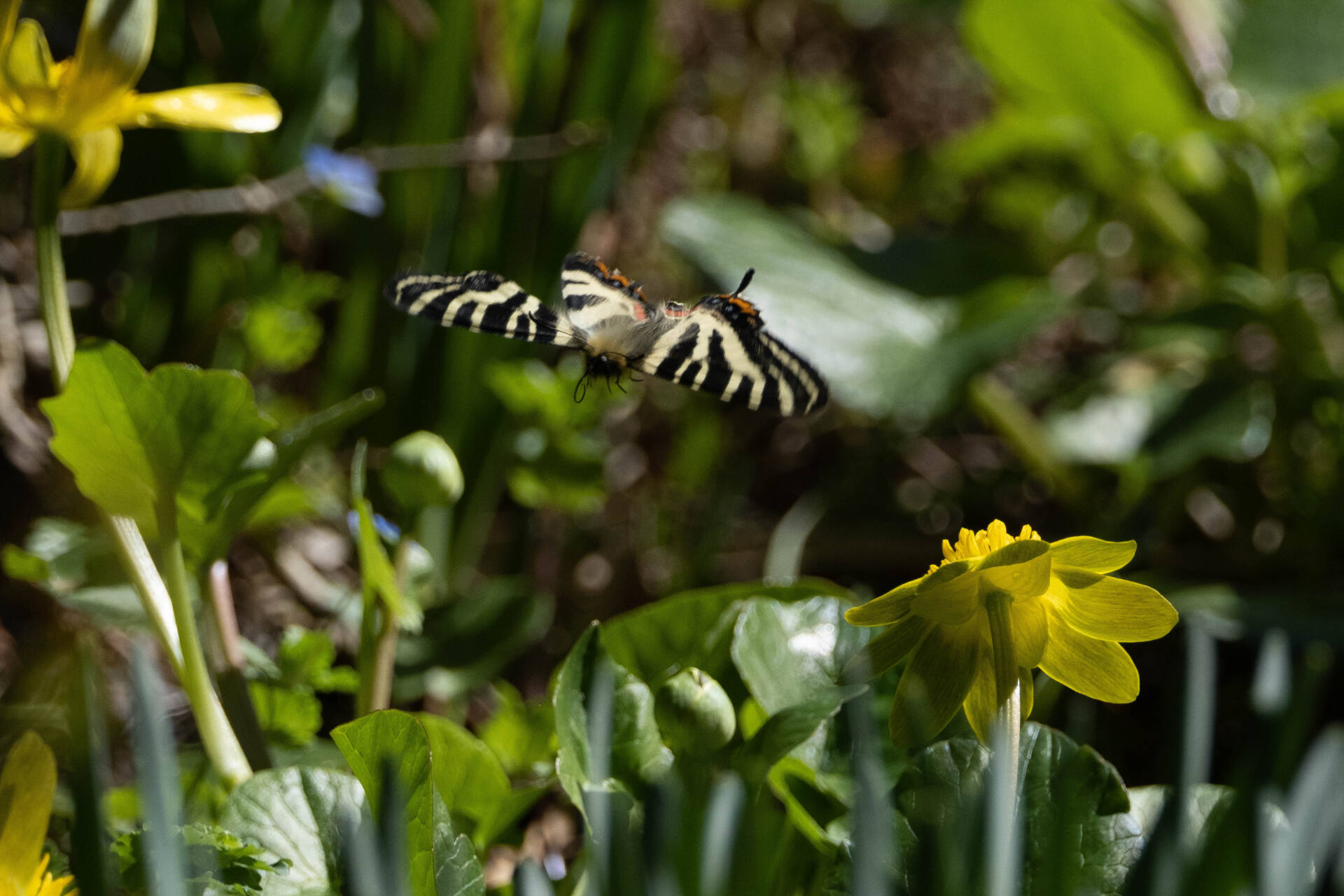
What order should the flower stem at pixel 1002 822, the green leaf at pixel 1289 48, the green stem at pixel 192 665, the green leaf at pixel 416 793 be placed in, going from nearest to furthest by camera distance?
the flower stem at pixel 1002 822
the green leaf at pixel 416 793
the green stem at pixel 192 665
the green leaf at pixel 1289 48

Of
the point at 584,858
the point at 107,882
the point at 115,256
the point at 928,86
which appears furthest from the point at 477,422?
the point at 928,86

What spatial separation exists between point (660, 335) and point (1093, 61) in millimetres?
1031

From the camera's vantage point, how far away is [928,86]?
2582 mm

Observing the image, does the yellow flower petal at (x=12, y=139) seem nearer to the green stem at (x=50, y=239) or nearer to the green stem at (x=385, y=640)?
the green stem at (x=50, y=239)

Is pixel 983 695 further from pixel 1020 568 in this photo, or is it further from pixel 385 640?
pixel 385 640

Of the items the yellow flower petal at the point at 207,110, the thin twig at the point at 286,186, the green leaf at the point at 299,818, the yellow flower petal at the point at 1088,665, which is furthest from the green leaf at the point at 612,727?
the thin twig at the point at 286,186

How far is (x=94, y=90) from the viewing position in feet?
1.80

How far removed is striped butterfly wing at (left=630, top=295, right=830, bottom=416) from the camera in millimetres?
591

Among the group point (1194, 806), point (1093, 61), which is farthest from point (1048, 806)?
point (1093, 61)

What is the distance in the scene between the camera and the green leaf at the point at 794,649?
1.84 ft

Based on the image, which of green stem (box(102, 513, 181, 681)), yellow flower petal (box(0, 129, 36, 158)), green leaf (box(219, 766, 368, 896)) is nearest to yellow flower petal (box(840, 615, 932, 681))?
green leaf (box(219, 766, 368, 896))

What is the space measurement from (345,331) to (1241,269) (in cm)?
111

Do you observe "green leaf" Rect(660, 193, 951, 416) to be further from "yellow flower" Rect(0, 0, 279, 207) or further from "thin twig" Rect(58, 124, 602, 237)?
"yellow flower" Rect(0, 0, 279, 207)

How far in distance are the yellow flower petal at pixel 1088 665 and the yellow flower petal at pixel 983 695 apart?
0.09ft
